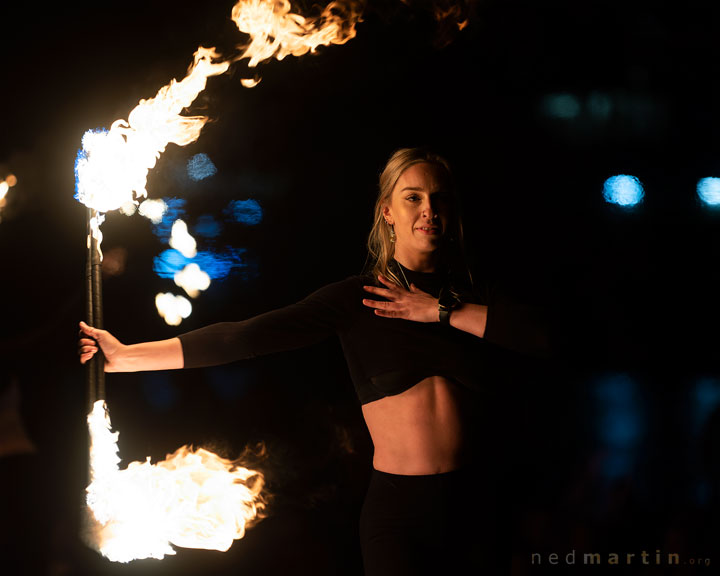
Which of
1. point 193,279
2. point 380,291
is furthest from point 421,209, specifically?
point 193,279

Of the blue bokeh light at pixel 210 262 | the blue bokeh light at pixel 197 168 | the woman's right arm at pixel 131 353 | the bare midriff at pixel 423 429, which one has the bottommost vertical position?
the bare midriff at pixel 423 429

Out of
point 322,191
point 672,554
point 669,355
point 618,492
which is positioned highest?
point 322,191

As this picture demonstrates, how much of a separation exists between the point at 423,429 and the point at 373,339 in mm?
394

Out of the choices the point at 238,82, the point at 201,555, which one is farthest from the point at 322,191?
the point at 201,555

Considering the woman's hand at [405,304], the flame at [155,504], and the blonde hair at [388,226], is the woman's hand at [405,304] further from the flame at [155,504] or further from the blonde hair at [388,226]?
the flame at [155,504]

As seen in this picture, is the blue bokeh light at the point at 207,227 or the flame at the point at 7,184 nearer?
the flame at the point at 7,184

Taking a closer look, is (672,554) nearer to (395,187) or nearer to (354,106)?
(395,187)

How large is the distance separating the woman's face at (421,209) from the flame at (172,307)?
44.9 inches

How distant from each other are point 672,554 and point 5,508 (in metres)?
3.15

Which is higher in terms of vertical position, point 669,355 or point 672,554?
point 669,355

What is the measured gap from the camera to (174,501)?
2.61 metres

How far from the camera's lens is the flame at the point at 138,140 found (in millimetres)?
2471

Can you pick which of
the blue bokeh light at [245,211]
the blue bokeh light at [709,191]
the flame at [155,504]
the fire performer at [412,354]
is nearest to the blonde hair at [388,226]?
the fire performer at [412,354]

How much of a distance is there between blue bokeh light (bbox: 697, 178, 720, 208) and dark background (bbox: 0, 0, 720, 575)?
2.4 inches
